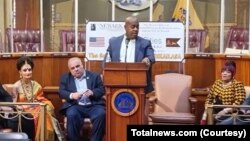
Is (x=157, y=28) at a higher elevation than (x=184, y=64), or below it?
higher

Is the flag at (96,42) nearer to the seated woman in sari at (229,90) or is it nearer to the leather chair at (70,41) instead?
the leather chair at (70,41)

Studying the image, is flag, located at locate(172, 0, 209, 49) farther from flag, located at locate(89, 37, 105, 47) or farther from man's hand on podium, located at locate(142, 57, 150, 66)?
man's hand on podium, located at locate(142, 57, 150, 66)

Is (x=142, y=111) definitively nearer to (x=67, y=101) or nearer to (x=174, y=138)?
(x=67, y=101)

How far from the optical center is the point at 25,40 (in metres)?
8.39

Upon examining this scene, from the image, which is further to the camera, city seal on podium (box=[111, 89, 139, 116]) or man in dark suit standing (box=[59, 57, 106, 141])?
man in dark suit standing (box=[59, 57, 106, 141])

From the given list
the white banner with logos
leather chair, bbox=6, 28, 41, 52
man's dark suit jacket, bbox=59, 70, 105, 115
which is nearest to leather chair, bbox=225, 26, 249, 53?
the white banner with logos

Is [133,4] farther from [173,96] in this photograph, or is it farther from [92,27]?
[173,96]

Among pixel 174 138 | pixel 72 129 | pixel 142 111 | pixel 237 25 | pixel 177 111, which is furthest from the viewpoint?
pixel 237 25

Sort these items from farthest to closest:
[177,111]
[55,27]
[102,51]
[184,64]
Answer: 1. [55,27]
2. [184,64]
3. [102,51]
4. [177,111]

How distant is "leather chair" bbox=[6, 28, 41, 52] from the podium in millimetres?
3313

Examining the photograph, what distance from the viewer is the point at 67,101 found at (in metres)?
5.87

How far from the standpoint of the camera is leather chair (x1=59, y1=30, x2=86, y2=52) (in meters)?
8.26

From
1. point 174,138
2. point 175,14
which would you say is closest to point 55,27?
point 175,14

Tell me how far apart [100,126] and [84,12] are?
424 centimetres
